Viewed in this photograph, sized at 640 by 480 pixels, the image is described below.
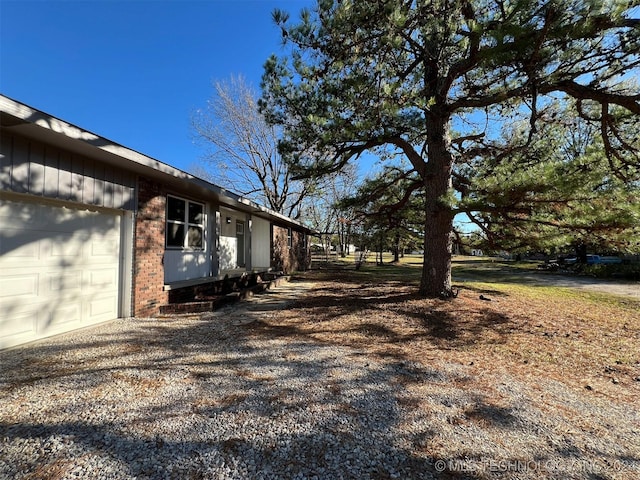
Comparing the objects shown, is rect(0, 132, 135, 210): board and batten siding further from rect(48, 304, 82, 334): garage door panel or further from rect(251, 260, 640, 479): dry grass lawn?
rect(251, 260, 640, 479): dry grass lawn

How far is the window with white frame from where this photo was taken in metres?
7.45

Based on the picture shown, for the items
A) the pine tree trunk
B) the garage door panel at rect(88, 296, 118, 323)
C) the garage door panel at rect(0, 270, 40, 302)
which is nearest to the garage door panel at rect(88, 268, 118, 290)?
the garage door panel at rect(88, 296, 118, 323)

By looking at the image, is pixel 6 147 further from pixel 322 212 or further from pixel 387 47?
pixel 322 212

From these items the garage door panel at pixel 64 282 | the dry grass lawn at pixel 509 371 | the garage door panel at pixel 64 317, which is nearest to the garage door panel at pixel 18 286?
the garage door panel at pixel 64 282

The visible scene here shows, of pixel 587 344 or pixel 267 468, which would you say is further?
pixel 587 344

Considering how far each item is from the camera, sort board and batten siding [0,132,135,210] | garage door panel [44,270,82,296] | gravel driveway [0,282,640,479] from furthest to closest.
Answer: garage door panel [44,270,82,296], board and batten siding [0,132,135,210], gravel driveway [0,282,640,479]

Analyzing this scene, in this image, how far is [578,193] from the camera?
5.66 meters

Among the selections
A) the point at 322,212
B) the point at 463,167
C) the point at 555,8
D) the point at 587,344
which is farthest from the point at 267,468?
the point at 322,212

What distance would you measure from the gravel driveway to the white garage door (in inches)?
22.6

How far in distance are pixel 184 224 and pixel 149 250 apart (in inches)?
69.0

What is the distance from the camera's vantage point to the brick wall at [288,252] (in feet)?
48.5

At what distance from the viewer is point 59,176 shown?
14.8 ft

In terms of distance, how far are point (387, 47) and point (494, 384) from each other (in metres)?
5.23

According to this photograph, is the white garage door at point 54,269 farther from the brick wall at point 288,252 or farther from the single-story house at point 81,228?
the brick wall at point 288,252
